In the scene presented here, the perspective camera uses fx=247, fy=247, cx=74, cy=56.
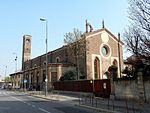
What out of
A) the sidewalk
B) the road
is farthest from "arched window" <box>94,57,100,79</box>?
the road

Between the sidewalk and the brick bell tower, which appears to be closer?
the sidewalk

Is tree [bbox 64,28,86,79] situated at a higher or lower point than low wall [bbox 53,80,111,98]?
higher

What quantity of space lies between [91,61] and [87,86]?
68.3ft

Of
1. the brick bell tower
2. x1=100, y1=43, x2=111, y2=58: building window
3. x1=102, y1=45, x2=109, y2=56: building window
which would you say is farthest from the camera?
the brick bell tower

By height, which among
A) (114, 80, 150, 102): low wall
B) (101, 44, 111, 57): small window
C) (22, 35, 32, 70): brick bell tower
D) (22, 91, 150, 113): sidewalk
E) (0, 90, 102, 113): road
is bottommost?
(0, 90, 102, 113): road

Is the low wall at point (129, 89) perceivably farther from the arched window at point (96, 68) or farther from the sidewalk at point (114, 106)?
the arched window at point (96, 68)

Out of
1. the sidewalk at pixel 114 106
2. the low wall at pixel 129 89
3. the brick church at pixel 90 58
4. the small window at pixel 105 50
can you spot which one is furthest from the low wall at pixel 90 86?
the small window at pixel 105 50

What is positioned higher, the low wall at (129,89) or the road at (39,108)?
the low wall at (129,89)

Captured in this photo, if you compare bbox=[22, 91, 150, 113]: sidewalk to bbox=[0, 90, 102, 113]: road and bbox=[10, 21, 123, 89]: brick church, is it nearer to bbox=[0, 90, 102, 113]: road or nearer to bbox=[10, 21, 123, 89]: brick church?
bbox=[0, 90, 102, 113]: road

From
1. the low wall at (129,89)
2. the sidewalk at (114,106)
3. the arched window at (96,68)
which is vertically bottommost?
the sidewalk at (114,106)

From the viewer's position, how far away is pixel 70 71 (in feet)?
173

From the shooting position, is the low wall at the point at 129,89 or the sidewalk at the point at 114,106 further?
the low wall at the point at 129,89

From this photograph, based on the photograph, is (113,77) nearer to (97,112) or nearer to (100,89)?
(100,89)

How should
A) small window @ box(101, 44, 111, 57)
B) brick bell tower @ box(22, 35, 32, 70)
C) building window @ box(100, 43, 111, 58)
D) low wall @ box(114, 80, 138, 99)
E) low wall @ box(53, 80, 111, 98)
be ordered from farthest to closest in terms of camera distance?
brick bell tower @ box(22, 35, 32, 70), small window @ box(101, 44, 111, 57), building window @ box(100, 43, 111, 58), low wall @ box(53, 80, 111, 98), low wall @ box(114, 80, 138, 99)
